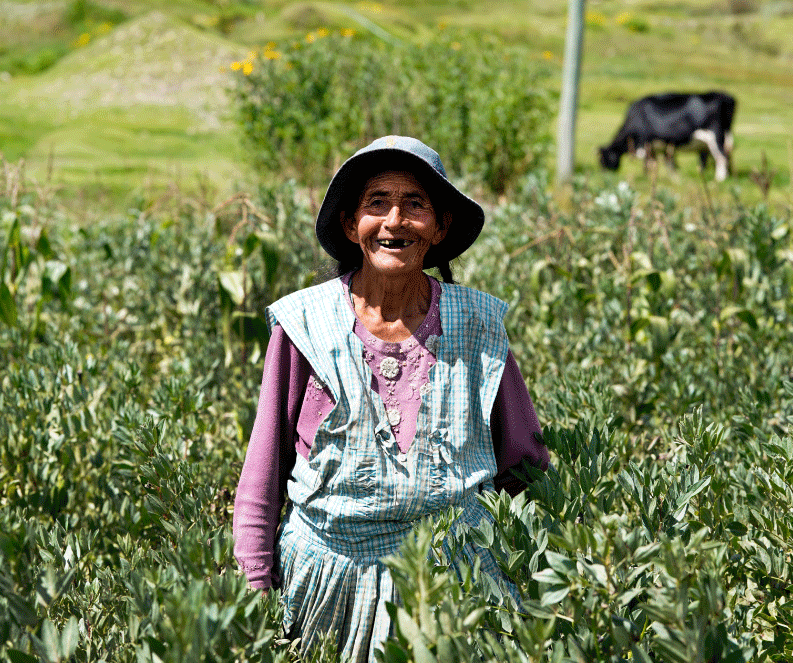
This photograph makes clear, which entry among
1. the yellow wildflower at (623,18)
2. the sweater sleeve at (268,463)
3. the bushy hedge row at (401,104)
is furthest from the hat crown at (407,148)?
the yellow wildflower at (623,18)

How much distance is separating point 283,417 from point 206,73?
722 inches

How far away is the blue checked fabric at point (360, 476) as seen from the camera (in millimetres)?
1814

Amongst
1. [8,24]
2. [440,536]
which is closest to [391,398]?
[440,536]

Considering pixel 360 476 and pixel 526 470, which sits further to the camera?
pixel 526 470

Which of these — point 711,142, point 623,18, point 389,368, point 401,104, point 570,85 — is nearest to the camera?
point 389,368

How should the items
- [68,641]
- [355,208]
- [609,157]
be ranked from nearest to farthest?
[68,641], [355,208], [609,157]

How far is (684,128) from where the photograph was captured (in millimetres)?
13320

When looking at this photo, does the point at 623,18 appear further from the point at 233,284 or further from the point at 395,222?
the point at 395,222

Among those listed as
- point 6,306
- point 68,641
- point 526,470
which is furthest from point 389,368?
point 6,306

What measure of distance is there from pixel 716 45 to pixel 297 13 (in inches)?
760

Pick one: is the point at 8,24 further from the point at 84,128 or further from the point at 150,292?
the point at 150,292

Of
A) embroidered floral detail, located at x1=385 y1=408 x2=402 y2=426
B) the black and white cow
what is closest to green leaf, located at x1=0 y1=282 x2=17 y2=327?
embroidered floral detail, located at x1=385 y1=408 x2=402 y2=426

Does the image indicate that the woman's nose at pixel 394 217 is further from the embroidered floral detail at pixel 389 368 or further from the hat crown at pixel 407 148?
the embroidered floral detail at pixel 389 368

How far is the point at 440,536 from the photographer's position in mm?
1520
